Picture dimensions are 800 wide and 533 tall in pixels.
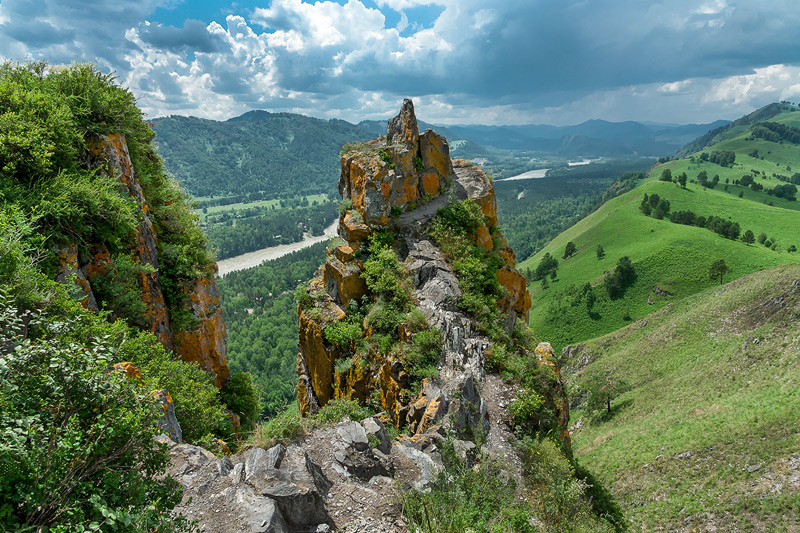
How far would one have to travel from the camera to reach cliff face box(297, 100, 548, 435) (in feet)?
42.4

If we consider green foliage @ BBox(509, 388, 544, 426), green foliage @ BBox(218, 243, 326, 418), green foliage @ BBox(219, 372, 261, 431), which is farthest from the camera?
green foliage @ BBox(218, 243, 326, 418)

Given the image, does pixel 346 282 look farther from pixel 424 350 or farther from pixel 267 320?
pixel 267 320

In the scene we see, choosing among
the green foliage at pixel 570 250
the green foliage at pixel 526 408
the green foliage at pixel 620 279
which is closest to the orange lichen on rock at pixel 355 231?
the green foliage at pixel 526 408

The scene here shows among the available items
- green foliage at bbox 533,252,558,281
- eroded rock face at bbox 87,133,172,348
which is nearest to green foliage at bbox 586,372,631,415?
eroded rock face at bbox 87,133,172,348

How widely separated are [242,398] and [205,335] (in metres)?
3.49

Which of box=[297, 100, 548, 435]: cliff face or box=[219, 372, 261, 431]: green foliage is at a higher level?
box=[297, 100, 548, 435]: cliff face

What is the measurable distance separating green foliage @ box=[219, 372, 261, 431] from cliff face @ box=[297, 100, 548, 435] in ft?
12.1

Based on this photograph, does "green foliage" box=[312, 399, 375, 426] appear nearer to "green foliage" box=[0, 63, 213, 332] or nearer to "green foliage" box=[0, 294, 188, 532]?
"green foliage" box=[0, 294, 188, 532]

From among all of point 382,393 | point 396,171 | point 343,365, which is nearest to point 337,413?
point 382,393

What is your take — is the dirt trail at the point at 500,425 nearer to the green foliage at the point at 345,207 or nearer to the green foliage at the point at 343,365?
the green foliage at the point at 343,365

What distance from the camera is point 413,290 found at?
57.6ft

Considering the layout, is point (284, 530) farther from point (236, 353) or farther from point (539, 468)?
point (236, 353)

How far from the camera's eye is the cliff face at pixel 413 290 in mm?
12938

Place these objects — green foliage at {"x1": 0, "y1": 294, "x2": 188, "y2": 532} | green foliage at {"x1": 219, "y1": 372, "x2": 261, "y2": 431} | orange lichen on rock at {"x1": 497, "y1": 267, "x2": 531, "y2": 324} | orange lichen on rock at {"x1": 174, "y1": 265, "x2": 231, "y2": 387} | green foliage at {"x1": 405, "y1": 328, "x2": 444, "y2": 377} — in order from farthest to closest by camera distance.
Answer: orange lichen on rock at {"x1": 497, "y1": 267, "x2": 531, "y2": 324} → green foliage at {"x1": 219, "y1": 372, "x2": 261, "y2": 431} → orange lichen on rock at {"x1": 174, "y1": 265, "x2": 231, "y2": 387} → green foliage at {"x1": 405, "y1": 328, "x2": 444, "y2": 377} → green foliage at {"x1": 0, "y1": 294, "x2": 188, "y2": 532}
